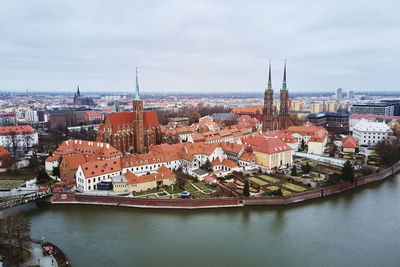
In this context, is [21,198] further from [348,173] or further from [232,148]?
[348,173]

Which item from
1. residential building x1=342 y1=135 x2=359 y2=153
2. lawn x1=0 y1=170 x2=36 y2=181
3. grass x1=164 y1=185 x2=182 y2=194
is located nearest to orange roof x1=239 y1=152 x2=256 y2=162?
grass x1=164 y1=185 x2=182 y2=194

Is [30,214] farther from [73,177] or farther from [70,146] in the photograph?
[70,146]

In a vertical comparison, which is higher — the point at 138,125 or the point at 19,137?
the point at 138,125

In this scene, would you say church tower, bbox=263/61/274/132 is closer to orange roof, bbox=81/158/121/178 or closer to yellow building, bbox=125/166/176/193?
yellow building, bbox=125/166/176/193

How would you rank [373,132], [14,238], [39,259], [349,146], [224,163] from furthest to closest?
[373,132], [349,146], [224,163], [14,238], [39,259]

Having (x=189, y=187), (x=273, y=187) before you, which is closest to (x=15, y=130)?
(x=189, y=187)

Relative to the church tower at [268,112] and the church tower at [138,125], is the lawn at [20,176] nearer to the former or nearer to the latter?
the church tower at [138,125]

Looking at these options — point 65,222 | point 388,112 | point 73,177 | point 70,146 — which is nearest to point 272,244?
point 65,222
